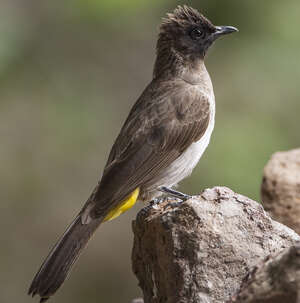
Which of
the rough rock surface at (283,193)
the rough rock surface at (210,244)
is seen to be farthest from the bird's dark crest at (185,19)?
the rough rock surface at (210,244)

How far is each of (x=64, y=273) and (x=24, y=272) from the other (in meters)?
4.65

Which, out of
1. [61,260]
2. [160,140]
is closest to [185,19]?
[160,140]

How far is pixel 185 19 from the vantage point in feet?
18.7

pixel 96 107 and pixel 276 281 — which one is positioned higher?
pixel 96 107

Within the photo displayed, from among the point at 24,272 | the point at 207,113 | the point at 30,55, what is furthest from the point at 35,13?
the point at 207,113

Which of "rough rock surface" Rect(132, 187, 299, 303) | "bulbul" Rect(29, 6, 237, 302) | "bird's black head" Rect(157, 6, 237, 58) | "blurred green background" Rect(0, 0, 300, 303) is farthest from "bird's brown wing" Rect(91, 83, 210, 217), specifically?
"blurred green background" Rect(0, 0, 300, 303)

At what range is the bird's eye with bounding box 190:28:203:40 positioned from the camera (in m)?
5.70

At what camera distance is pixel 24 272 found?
8.95 metres

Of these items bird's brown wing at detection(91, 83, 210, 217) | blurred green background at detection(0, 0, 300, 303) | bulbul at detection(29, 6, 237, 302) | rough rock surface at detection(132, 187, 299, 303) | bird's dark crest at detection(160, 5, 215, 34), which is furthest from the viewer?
blurred green background at detection(0, 0, 300, 303)

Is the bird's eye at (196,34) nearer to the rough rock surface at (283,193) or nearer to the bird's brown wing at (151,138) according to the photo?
the bird's brown wing at (151,138)

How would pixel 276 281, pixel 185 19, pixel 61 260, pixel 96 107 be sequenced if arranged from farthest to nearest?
pixel 96 107 < pixel 185 19 < pixel 61 260 < pixel 276 281

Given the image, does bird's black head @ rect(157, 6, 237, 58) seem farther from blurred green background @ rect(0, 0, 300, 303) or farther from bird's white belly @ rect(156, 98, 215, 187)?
blurred green background @ rect(0, 0, 300, 303)

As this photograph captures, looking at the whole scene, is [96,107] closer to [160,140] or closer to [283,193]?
[160,140]

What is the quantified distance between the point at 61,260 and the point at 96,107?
3752 mm
